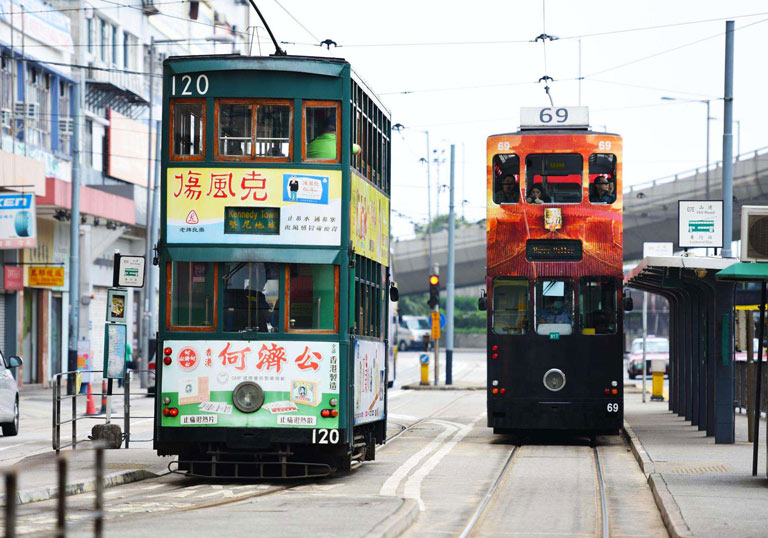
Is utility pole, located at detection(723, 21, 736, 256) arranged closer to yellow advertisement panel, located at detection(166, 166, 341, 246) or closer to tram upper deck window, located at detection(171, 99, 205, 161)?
yellow advertisement panel, located at detection(166, 166, 341, 246)

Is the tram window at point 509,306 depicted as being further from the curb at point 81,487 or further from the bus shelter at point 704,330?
the curb at point 81,487

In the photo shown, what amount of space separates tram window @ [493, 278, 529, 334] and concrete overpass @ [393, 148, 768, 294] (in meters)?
26.9

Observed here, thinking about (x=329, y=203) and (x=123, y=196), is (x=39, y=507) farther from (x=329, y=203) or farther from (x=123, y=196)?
(x=123, y=196)

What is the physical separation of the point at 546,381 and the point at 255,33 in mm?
Result: 8559

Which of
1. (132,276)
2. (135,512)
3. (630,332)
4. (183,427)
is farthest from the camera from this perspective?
(630,332)

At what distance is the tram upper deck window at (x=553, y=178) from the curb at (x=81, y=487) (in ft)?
28.7

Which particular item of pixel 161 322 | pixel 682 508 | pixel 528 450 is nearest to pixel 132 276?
pixel 161 322

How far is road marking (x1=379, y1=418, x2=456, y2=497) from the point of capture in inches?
613

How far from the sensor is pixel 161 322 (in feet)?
51.8

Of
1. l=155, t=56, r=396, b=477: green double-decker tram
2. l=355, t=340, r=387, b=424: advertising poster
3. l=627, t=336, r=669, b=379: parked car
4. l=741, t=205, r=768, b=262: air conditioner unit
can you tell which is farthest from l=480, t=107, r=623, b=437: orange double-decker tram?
l=627, t=336, r=669, b=379: parked car

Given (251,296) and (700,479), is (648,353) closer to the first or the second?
(700,479)

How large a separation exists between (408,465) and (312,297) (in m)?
4.02

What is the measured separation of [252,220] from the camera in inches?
629

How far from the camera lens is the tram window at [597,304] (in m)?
22.7
